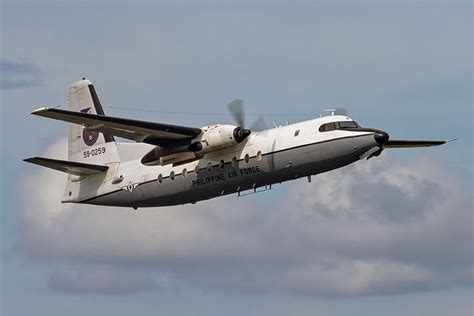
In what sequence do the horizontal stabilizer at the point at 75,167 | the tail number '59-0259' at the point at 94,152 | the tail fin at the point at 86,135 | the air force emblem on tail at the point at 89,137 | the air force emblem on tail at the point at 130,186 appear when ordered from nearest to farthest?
the air force emblem on tail at the point at 130,186 → the horizontal stabilizer at the point at 75,167 → the tail number '59-0259' at the point at 94,152 → the tail fin at the point at 86,135 → the air force emblem on tail at the point at 89,137

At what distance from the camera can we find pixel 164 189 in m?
44.5

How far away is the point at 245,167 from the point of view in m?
41.9

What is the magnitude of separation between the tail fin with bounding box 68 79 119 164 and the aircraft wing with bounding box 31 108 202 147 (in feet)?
19.1

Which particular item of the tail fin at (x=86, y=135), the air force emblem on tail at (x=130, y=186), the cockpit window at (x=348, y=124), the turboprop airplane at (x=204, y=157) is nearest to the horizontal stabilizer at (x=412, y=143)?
the turboprop airplane at (x=204, y=157)

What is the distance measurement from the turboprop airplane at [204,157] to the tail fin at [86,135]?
4.53 ft

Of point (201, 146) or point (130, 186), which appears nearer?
point (201, 146)

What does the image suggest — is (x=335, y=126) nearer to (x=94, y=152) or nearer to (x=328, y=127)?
(x=328, y=127)

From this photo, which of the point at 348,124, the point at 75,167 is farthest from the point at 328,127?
the point at 75,167

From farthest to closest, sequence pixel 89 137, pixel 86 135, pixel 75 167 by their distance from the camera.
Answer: pixel 86 135
pixel 89 137
pixel 75 167

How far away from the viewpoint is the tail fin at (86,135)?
162ft

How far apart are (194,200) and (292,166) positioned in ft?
16.6

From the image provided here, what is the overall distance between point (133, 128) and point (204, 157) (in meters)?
2.91

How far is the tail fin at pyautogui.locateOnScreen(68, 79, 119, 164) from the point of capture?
162 feet

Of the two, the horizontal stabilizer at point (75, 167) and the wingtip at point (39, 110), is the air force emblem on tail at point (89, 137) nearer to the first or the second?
the horizontal stabilizer at point (75, 167)
